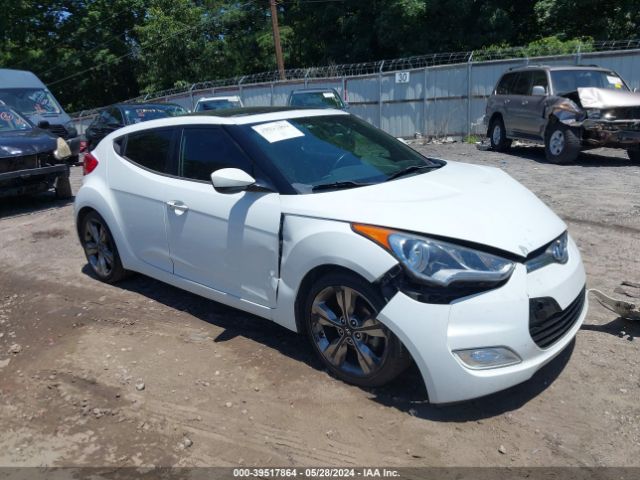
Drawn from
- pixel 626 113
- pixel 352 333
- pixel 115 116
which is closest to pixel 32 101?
pixel 115 116

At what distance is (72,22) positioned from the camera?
133ft

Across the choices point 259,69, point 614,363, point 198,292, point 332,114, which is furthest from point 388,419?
point 259,69

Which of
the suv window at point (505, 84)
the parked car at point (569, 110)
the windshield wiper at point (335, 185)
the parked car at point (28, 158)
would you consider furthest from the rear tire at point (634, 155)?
the parked car at point (28, 158)

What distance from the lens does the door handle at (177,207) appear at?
14.0ft

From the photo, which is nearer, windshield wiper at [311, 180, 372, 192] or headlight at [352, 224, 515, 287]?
headlight at [352, 224, 515, 287]

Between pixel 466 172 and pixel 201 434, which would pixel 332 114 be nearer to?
pixel 466 172

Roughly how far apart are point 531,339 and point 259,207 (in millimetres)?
1792

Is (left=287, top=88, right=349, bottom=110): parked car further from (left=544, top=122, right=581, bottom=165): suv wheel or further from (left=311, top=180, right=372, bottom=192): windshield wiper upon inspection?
(left=311, top=180, right=372, bottom=192): windshield wiper

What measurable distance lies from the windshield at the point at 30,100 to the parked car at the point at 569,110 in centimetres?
1058

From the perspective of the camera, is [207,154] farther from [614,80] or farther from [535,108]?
[614,80]

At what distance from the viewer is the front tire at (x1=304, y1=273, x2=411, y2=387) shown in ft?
10.4

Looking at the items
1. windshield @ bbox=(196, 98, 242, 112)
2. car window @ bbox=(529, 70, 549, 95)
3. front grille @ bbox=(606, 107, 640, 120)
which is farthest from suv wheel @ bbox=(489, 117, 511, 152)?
windshield @ bbox=(196, 98, 242, 112)

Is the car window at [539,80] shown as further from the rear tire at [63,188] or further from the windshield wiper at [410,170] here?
the rear tire at [63,188]

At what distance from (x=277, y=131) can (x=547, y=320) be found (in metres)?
2.16
